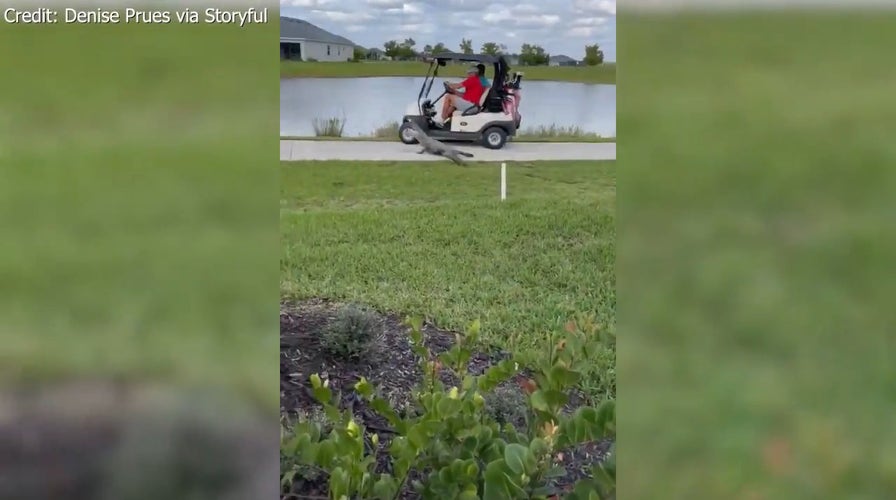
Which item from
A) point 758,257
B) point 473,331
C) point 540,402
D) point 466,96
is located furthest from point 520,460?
point 466,96

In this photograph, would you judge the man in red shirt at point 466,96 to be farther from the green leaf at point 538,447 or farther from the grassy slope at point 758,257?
the green leaf at point 538,447

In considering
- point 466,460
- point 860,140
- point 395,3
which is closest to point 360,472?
point 466,460

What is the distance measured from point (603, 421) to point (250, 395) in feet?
2.75

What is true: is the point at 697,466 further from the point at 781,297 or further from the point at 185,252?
the point at 185,252

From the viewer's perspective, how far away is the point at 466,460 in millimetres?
2037

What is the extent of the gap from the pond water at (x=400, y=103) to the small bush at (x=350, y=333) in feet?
2.09

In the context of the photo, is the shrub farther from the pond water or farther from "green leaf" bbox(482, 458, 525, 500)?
the pond water

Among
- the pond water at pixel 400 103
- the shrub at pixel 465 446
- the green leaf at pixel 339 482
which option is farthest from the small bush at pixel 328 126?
the green leaf at pixel 339 482

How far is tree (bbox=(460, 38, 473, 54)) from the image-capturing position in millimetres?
2055

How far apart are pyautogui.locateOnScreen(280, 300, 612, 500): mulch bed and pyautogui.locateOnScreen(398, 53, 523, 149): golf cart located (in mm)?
649

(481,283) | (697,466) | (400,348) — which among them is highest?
(481,283)

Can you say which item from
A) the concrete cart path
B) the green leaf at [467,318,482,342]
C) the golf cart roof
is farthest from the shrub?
the golf cart roof

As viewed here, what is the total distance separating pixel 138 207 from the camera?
5.95ft

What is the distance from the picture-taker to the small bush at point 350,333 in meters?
2.58
